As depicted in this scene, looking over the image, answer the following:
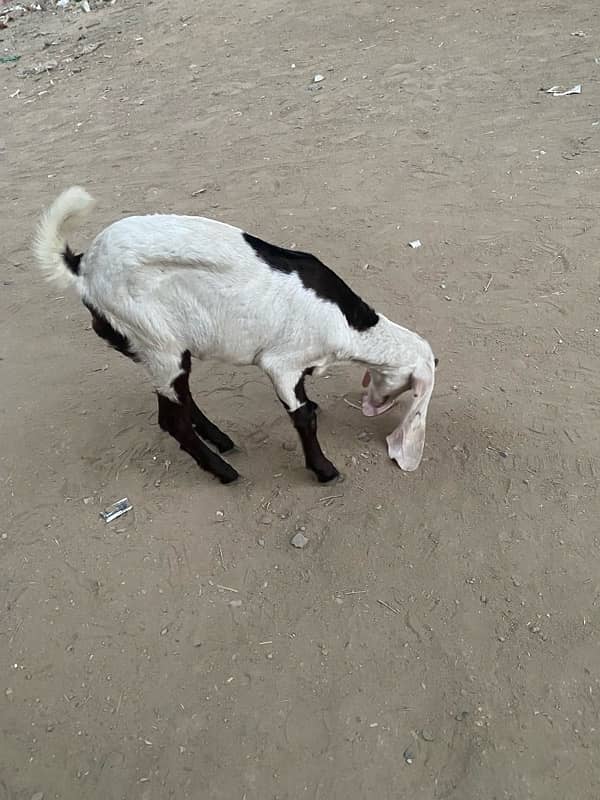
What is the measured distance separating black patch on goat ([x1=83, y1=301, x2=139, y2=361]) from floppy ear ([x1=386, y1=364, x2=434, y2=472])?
4.71 feet

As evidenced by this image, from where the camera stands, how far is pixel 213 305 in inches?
118

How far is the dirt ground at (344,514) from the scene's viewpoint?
2631 mm

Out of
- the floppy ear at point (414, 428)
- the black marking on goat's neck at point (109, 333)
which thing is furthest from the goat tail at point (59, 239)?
the floppy ear at point (414, 428)

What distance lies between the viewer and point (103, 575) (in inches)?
130

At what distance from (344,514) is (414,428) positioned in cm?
59

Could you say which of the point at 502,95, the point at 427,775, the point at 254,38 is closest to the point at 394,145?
the point at 502,95

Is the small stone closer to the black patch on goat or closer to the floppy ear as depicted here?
the floppy ear

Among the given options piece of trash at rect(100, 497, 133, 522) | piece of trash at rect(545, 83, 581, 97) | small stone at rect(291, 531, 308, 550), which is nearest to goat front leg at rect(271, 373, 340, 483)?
small stone at rect(291, 531, 308, 550)

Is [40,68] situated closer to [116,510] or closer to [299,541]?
[116,510]

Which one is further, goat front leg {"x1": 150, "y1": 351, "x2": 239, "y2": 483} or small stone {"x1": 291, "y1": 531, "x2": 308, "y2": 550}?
small stone {"x1": 291, "y1": 531, "x2": 308, "y2": 550}

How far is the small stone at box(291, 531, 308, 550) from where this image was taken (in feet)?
10.9

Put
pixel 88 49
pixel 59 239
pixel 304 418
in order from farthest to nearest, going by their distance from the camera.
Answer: pixel 88 49, pixel 304 418, pixel 59 239

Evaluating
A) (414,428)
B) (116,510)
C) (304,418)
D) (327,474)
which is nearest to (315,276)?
(304,418)

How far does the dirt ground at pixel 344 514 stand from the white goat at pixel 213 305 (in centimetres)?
61
